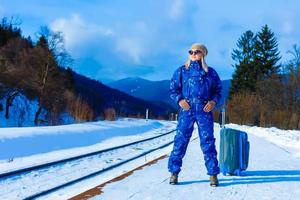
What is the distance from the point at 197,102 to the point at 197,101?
14 millimetres

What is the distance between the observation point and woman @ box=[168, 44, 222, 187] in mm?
6516

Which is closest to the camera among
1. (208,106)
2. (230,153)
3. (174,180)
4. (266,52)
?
(208,106)

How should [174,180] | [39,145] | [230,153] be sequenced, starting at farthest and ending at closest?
1. [39,145]
2. [230,153]
3. [174,180]

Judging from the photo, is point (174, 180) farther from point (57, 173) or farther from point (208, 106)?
point (57, 173)

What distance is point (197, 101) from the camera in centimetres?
652

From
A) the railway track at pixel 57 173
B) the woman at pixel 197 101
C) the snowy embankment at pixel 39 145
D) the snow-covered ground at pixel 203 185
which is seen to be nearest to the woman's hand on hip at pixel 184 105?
the woman at pixel 197 101

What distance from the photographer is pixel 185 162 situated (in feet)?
31.3

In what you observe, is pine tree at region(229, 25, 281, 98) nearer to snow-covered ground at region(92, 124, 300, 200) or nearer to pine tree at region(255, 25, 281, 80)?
pine tree at region(255, 25, 281, 80)

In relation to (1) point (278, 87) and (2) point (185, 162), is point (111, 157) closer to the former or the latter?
(2) point (185, 162)

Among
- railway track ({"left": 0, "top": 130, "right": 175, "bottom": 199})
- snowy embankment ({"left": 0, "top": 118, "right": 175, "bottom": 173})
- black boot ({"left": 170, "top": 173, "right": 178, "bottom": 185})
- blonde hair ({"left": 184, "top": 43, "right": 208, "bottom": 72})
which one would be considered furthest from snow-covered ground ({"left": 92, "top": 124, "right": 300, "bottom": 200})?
snowy embankment ({"left": 0, "top": 118, "right": 175, "bottom": 173})

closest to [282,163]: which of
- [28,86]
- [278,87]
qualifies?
[28,86]

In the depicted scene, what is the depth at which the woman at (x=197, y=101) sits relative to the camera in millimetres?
6516

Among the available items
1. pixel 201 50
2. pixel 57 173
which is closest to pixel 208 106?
pixel 201 50

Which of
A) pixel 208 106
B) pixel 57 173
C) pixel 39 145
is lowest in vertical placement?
pixel 57 173
